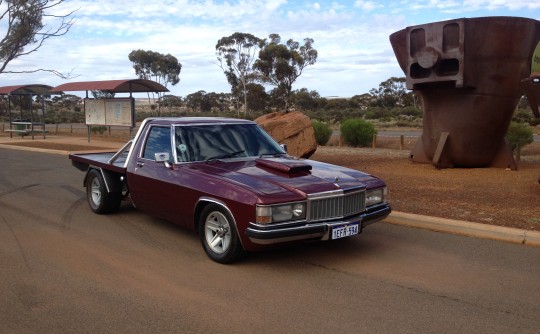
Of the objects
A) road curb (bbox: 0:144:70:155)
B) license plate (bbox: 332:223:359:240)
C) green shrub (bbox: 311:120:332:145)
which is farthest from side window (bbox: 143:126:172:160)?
green shrub (bbox: 311:120:332:145)

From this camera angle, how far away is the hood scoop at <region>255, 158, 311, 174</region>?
Result: 5.68 metres

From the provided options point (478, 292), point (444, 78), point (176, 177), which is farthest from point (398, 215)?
point (444, 78)

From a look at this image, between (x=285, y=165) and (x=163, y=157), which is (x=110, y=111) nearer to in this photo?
(x=163, y=157)

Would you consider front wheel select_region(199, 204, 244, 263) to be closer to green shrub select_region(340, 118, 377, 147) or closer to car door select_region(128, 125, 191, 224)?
car door select_region(128, 125, 191, 224)

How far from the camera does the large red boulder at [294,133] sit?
43.7 feet

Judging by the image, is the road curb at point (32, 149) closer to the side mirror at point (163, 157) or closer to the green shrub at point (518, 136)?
the side mirror at point (163, 157)

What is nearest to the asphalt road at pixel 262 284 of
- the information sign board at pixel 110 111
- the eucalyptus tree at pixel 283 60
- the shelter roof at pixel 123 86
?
the shelter roof at pixel 123 86

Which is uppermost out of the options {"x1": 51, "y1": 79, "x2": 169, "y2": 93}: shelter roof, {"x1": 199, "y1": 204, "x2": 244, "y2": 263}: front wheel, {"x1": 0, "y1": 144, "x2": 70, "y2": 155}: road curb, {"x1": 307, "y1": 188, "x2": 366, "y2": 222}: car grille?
Result: {"x1": 51, "y1": 79, "x2": 169, "y2": 93}: shelter roof

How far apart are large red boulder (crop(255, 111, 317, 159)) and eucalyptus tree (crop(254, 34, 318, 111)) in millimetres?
38241

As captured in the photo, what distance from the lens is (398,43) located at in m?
13.0

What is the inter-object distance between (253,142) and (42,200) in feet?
14.9

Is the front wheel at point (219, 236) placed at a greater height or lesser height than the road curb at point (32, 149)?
greater

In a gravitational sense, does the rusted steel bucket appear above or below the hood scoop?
above

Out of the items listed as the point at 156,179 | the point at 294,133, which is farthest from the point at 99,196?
the point at 294,133
